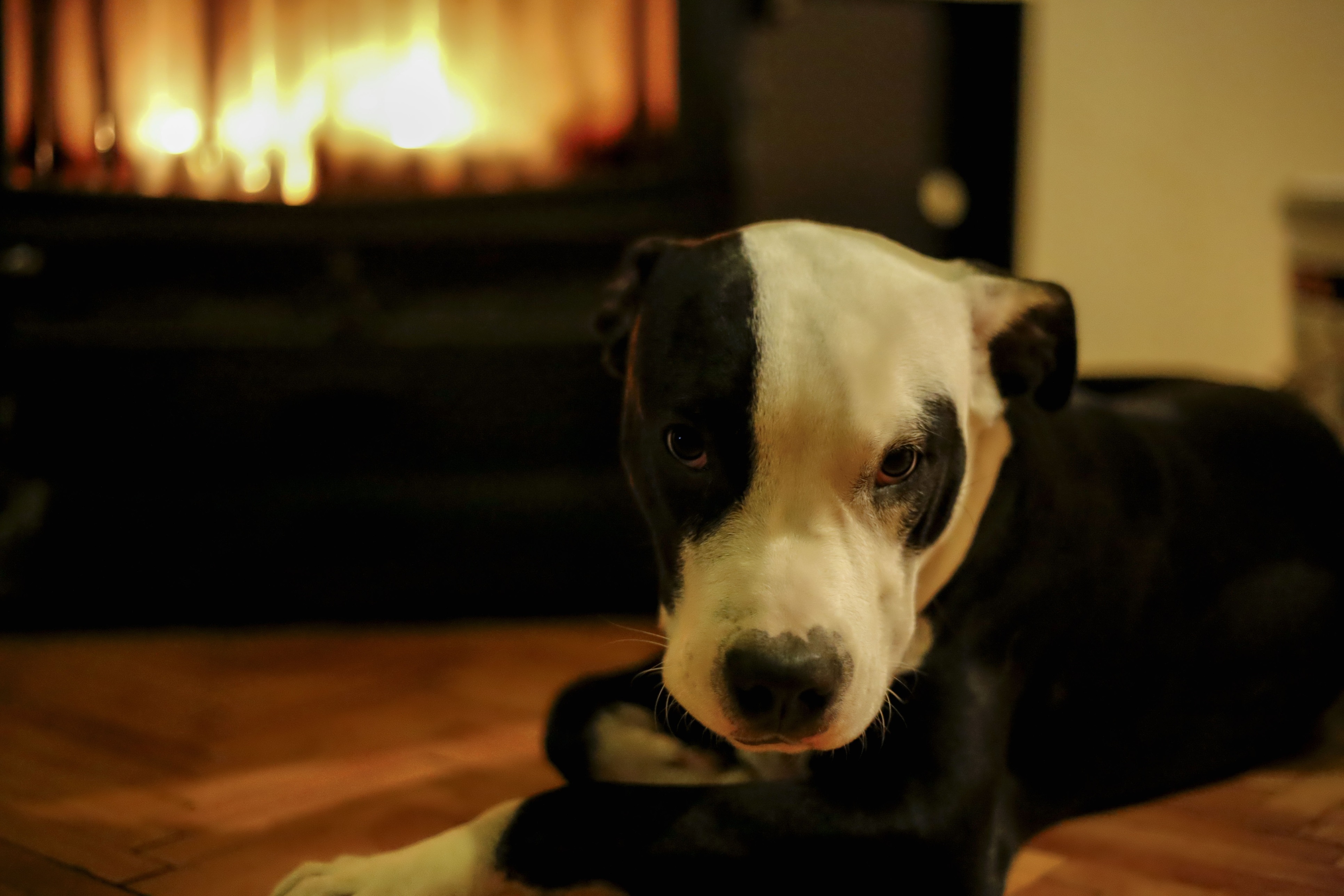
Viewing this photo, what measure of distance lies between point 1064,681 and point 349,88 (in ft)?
4.93

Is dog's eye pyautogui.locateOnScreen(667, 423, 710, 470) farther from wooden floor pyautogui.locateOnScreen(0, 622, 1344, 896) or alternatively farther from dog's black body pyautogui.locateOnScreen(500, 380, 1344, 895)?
wooden floor pyautogui.locateOnScreen(0, 622, 1344, 896)

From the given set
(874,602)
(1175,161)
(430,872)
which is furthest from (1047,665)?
(1175,161)

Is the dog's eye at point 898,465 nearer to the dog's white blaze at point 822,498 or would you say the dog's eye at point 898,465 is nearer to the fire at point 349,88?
the dog's white blaze at point 822,498

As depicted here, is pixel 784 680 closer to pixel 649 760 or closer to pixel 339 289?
pixel 649 760

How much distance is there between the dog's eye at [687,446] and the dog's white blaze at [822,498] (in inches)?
2.1

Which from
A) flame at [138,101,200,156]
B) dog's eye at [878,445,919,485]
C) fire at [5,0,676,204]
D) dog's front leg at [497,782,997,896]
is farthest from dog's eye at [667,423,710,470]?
flame at [138,101,200,156]

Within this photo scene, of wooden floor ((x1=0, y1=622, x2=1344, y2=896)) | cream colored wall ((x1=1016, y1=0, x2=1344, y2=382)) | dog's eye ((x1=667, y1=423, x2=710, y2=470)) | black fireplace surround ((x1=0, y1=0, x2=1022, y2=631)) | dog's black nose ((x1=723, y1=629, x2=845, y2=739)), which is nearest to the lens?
dog's black nose ((x1=723, y1=629, x2=845, y2=739))

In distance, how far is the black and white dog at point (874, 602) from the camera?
848 millimetres

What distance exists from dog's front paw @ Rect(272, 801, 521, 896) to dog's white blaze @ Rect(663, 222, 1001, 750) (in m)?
0.19

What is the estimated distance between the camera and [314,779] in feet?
4.14

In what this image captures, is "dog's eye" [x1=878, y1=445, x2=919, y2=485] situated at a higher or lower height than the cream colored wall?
lower

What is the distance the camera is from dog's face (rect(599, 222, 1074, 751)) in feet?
2.67

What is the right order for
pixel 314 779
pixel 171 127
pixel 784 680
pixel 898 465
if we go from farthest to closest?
pixel 171 127
pixel 314 779
pixel 898 465
pixel 784 680

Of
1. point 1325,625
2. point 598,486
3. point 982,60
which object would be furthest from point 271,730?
point 982,60
